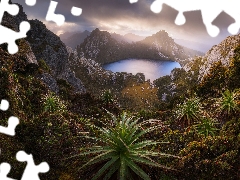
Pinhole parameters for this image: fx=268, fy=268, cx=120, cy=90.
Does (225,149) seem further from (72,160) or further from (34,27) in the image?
(34,27)

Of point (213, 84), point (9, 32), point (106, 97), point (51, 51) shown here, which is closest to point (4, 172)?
point (9, 32)

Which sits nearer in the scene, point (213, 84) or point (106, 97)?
point (213, 84)

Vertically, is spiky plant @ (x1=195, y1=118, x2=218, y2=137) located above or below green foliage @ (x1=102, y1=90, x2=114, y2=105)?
below

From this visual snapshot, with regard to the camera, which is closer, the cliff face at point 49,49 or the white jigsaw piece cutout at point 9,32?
the white jigsaw piece cutout at point 9,32

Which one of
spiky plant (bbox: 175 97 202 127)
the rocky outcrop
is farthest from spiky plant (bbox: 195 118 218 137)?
the rocky outcrop

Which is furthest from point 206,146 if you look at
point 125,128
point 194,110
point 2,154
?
point 194,110

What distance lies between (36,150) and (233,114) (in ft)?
40.9

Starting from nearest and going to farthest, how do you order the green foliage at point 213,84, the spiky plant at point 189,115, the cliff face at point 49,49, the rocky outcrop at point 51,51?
the spiky plant at point 189,115 → the green foliage at point 213,84 → the cliff face at point 49,49 → the rocky outcrop at point 51,51

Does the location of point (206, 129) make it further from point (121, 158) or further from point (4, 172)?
point (4, 172)

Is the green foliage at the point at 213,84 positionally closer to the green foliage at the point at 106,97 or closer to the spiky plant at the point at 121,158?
the green foliage at the point at 106,97

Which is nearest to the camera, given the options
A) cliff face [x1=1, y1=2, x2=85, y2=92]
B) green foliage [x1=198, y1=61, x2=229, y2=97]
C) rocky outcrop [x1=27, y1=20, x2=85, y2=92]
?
green foliage [x1=198, y1=61, x2=229, y2=97]

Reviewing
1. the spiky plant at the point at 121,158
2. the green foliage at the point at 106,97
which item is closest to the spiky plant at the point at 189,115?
the spiky plant at the point at 121,158

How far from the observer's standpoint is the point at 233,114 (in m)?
16.8

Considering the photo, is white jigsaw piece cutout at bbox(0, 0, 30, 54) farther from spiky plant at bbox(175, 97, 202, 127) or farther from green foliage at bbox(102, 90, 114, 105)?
green foliage at bbox(102, 90, 114, 105)
